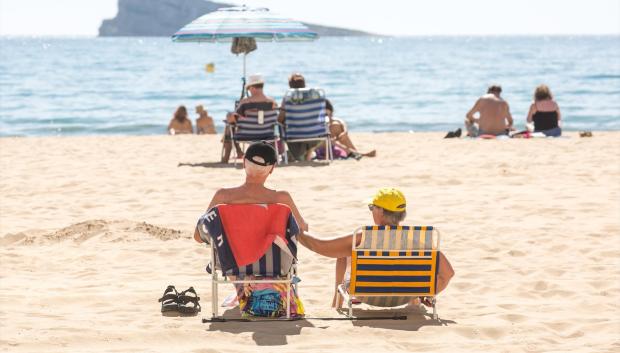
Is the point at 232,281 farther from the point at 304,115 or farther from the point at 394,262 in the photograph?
the point at 304,115

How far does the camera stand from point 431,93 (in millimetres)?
37375

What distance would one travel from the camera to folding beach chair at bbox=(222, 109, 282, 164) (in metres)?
11.5

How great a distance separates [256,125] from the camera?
1160 cm

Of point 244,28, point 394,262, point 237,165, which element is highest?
point 244,28

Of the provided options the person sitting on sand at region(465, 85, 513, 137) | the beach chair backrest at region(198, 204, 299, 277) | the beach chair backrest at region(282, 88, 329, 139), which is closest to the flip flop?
the beach chair backrest at region(198, 204, 299, 277)

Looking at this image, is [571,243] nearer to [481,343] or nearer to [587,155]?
[481,343]

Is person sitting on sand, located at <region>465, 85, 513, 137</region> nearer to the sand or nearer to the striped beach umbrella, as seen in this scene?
the sand

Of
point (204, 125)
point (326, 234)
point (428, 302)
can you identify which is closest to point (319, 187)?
point (326, 234)

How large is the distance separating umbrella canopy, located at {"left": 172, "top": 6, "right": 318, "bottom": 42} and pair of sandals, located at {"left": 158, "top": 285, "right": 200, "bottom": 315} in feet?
23.8

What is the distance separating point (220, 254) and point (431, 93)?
3310 centimetres

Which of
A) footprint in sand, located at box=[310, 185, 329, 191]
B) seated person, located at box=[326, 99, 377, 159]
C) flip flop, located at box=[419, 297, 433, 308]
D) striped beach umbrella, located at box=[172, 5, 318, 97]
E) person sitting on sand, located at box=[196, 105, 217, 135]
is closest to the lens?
flip flop, located at box=[419, 297, 433, 308]

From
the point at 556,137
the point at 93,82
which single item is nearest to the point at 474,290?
→ the point at 556,137

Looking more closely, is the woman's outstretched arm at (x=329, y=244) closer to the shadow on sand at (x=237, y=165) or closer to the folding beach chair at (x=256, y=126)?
the folding beach chair at (x=256, y=126)

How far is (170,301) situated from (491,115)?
33.8ft
